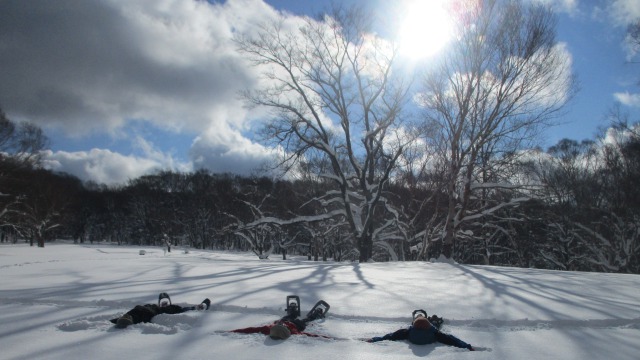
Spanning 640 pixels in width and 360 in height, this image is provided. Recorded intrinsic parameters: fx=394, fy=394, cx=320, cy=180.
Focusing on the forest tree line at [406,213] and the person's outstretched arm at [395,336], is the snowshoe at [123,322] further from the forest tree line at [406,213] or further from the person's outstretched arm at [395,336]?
the forest tree line at [406,213]

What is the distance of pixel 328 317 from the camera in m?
4.92

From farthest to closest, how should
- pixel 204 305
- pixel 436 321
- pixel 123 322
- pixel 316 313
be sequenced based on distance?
pixel 204 305
pixel 316 313
pixel 436 321
pixel 123 322

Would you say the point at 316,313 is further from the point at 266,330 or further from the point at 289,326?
the point at 266,330

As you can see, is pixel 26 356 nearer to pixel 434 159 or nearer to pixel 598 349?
pixel 598 349

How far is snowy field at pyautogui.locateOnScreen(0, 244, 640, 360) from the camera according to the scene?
3.75 metres

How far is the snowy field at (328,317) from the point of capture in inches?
148

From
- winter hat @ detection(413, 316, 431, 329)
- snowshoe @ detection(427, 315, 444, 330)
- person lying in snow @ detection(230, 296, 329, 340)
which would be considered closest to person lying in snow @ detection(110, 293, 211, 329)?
person lying in snow @ detection(230, 296, 329, 340)

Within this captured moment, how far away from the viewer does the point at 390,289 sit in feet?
21.9

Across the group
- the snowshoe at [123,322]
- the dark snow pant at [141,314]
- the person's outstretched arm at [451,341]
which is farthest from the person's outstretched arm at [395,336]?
the snowshoe at [123,322]

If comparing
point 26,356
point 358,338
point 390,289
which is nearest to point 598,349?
point 358,338

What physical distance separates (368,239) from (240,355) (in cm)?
1524

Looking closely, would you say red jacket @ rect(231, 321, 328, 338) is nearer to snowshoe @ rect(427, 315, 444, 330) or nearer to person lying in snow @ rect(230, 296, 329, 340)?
person lying in snow @ rect(230, 296, 329, 340)

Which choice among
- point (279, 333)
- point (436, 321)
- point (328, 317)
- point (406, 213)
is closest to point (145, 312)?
point (279, 333)

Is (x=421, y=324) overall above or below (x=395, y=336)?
above
